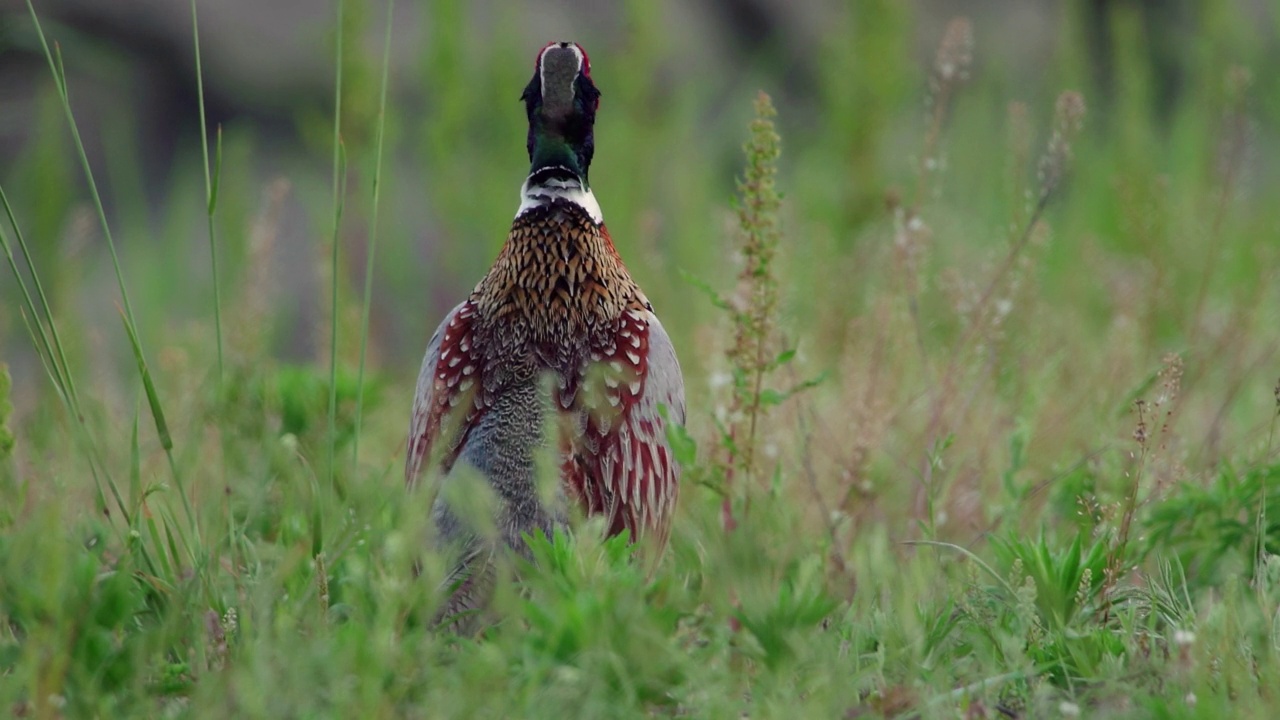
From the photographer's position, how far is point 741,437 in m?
2.71

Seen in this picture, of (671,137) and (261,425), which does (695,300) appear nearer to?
(671,137)

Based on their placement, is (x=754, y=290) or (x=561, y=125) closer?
(x=754, y=290)

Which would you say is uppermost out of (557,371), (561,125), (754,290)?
(561,125)

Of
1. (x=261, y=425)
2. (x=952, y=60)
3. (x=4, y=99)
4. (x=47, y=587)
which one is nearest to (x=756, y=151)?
(x=952, y=60)

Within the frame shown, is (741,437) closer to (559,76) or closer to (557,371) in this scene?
(557,371)

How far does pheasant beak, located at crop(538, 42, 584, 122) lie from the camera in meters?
2.65

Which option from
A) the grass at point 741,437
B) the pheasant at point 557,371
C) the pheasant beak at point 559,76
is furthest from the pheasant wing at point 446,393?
the pheasant beak at point 559,76

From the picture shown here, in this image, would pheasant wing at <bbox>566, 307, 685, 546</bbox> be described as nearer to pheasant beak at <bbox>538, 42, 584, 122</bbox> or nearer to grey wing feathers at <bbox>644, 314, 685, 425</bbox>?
grey wing feathers at <bbox>644, 314, 685, 425</bbox>

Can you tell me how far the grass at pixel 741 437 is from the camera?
69.7 inches

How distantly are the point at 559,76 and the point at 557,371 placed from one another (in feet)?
2.07

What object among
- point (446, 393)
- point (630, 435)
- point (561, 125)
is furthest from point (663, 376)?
point (561, 125)

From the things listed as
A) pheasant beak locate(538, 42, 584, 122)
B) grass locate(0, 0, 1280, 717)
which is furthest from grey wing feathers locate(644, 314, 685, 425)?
pheasant beak locate(538, 42, 584, 122)

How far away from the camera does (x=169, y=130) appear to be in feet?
20.7

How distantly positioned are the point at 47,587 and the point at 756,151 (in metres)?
1.48
